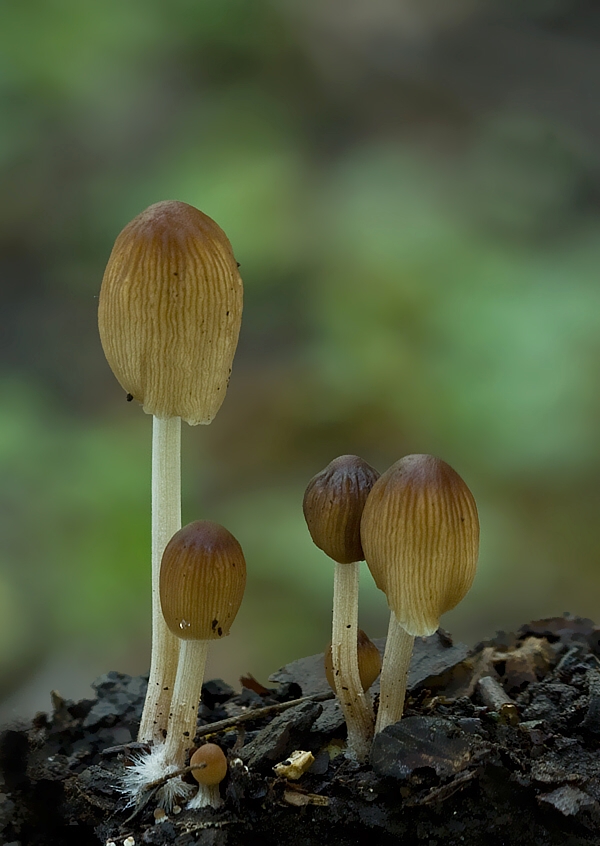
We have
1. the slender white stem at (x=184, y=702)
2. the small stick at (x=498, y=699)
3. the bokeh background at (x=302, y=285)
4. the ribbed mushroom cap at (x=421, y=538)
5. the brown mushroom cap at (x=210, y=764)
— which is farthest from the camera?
the bokeh background at (x=302, y=285)

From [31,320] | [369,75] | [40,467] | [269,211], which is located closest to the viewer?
[40,467]

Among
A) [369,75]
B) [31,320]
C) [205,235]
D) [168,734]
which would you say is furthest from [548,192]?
[168,734]

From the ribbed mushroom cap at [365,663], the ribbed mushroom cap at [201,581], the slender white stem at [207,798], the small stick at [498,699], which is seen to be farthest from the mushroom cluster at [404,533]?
the slender white stem at [207,798]

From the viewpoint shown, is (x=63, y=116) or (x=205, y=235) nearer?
(x=205, y=235)

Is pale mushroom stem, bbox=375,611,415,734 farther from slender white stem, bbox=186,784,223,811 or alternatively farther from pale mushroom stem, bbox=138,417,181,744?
pale mushroom stem, bbox=138,417,181,744

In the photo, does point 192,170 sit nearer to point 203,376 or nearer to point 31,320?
point 31,320

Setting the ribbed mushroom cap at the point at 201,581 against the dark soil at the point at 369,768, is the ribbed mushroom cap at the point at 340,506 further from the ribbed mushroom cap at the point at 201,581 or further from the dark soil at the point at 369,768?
the dark soil at the point at 369,768
